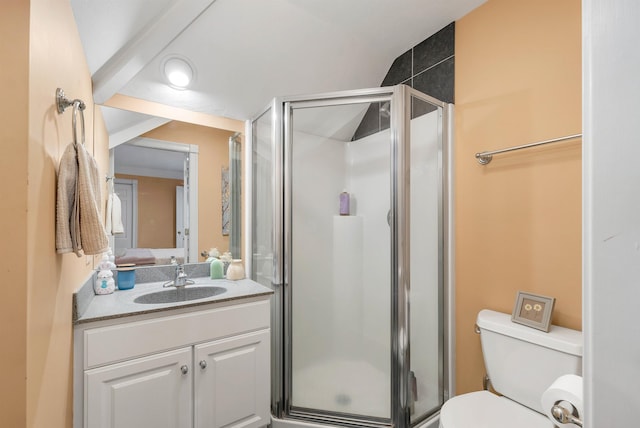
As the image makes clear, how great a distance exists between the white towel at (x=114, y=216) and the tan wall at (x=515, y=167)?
210cm

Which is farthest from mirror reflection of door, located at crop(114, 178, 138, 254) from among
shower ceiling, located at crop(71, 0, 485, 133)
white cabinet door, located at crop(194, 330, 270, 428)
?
white cabinet door, located at crop(194, 330, 270, 428)

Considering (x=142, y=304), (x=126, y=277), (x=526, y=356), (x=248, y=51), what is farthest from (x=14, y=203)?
(x=526, y=356)

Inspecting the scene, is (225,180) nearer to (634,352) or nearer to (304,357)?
(304,357)

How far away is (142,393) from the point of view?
49.8 inches

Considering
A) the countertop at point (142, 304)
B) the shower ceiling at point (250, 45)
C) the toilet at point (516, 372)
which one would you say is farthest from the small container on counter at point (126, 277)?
the toilet at point (516, 372)

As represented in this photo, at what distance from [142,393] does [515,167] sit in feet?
6.92

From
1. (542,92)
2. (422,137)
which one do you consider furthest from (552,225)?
(422,137)

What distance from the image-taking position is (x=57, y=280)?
92 cm

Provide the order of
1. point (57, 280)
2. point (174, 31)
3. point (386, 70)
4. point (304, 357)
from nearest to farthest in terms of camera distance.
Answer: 1. point (57, 280)
2. point (174, 31)
3. point (304, 357)
4. point (386, 70)

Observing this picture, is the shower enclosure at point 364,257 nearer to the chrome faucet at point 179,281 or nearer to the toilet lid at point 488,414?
the toilet lid at point 488,414

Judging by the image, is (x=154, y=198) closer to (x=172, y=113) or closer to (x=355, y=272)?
(x=172, y=113)

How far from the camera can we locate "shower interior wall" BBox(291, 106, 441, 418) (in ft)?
5.54

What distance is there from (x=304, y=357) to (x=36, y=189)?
161cm

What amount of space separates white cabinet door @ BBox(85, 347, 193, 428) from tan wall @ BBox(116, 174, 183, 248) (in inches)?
31.9
